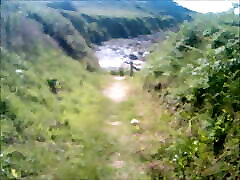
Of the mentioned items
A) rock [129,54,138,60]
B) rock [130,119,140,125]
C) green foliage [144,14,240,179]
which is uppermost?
green foliage [144,14,240,179]

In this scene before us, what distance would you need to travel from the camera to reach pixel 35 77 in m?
14.5

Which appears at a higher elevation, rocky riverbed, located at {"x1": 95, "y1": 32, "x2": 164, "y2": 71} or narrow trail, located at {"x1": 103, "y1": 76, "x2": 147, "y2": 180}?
narrow trail, located at {"x1": 103, "y1": 76, "x2": 147, "y2": 180}

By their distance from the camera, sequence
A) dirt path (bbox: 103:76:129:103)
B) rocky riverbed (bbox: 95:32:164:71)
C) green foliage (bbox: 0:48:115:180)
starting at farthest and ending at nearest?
rocky riverbed (bbox: 95:32:164:71) → dirt path (bbox: 103:76:129:103) → green foliage (bbox: 0:48:115:180)

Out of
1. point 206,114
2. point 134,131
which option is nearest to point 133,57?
point 134,131

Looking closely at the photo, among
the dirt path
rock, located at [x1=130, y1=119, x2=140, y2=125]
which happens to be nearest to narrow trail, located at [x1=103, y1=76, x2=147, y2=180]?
rock, located at [x1=130, y1=119, x2=140, y2=125]

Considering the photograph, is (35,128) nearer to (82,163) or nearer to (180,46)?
(82,163)

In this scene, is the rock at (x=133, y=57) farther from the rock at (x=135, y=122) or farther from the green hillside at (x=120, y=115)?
the rock at (x=135, y=122)

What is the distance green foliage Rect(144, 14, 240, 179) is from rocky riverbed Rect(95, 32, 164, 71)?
1619cm

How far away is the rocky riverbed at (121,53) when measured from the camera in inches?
1293

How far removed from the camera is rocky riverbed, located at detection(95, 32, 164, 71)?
32.8m

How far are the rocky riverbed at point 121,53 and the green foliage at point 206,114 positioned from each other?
53.1ft

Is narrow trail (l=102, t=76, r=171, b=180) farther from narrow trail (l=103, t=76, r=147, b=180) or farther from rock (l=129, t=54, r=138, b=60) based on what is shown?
rock (l=129, t=54, r=138, b=60)

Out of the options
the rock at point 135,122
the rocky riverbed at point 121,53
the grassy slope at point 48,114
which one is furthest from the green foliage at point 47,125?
the rocky riverbed at point 121,53

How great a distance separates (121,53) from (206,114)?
30.7 metres
